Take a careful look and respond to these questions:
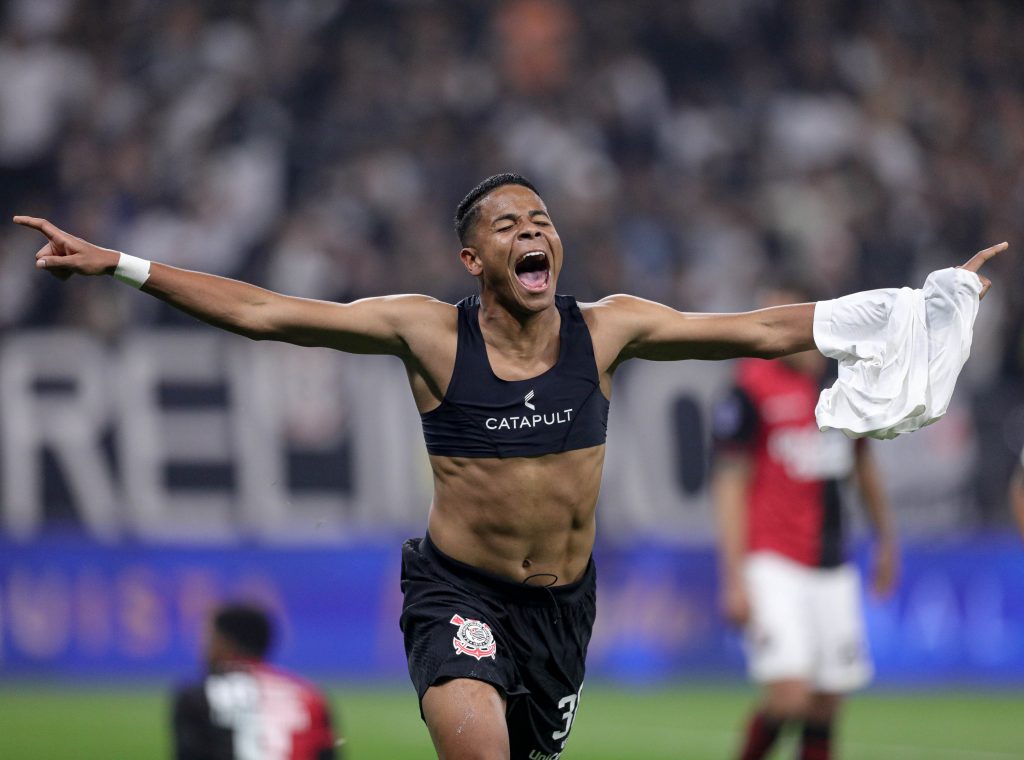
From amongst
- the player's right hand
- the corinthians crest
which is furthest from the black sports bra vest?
the player's right hand

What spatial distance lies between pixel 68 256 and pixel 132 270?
0.21m

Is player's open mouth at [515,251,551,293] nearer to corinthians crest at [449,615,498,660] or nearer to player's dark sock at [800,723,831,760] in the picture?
corinthians crest at [449,615,498,660]

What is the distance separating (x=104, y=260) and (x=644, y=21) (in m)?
14.0

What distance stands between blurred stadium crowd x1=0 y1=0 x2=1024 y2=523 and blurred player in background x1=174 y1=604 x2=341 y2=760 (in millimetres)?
7373

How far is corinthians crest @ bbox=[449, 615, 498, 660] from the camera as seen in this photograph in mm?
5411

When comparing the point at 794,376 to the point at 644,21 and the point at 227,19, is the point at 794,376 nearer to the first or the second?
the point at 227,19

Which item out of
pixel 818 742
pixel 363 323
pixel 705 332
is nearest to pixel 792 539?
pixel 818 742

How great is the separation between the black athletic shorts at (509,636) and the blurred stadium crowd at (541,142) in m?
8.00

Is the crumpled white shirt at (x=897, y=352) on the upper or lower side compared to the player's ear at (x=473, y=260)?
lower

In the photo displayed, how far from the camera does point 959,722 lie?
11.9m

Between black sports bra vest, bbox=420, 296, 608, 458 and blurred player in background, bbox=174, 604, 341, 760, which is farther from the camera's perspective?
blurred player in background, bbox=174, 604, 341, 760

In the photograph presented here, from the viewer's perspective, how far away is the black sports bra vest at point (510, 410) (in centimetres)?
567

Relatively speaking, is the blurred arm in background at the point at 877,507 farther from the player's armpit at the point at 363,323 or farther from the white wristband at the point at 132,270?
the white wristband at the point at 132,270

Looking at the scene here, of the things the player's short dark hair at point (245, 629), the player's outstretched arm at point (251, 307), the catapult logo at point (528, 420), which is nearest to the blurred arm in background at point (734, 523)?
the player's short dark hair at point (245, 629)
